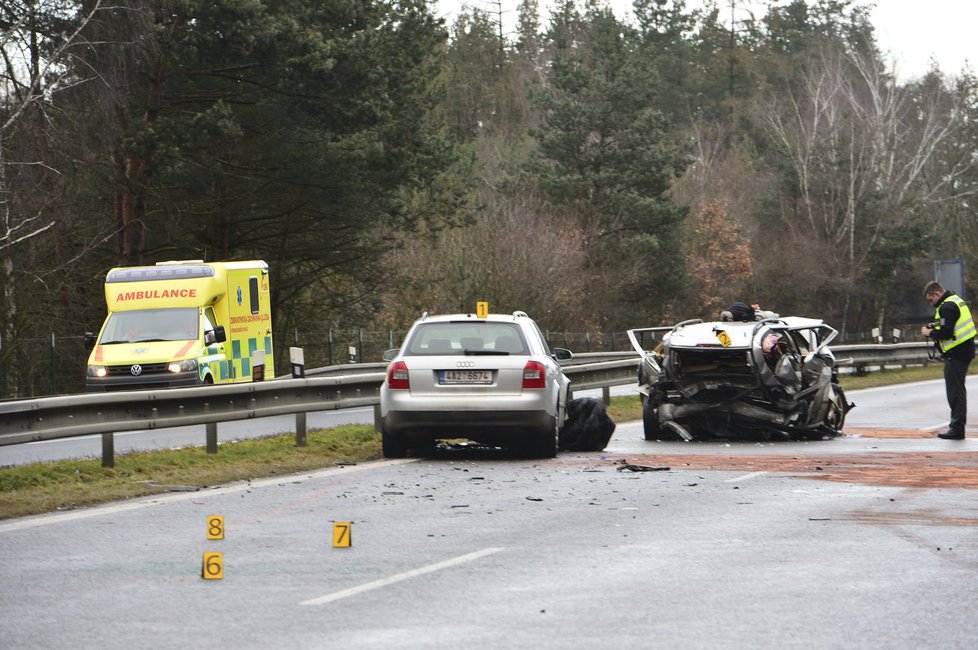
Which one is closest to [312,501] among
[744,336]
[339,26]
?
[744,336]

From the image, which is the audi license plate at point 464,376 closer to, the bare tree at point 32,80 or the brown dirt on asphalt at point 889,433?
the brown dirt on asphalt at point 889,433

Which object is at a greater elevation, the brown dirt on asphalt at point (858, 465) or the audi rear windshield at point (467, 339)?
the audi rear windshield at point (467, 339)

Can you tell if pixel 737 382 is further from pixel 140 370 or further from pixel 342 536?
pixel 140 370

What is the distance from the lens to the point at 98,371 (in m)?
26.0

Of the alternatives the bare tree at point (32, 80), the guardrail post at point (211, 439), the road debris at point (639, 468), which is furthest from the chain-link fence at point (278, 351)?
the road debris at point (639, 468)

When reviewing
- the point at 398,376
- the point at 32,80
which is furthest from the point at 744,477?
the point at 32,80

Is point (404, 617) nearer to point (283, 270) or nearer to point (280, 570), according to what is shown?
point (280, 570)

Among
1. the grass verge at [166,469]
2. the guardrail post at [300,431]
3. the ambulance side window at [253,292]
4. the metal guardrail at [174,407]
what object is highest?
the ambulance side window at [253,292]

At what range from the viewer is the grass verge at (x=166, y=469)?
1303 cm

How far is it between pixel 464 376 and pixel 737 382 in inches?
158

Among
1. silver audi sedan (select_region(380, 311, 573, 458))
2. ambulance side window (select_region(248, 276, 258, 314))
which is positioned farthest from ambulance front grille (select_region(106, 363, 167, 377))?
silver audi sedan (select_region(380, 311, 573, 458))

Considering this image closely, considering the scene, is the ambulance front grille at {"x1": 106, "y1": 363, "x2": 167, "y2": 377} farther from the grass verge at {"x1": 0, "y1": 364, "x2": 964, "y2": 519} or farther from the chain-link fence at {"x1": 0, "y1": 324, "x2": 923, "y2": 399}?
the grass verge at {"x1": 0, "y1": 364, "x2": 964, "y2": 519}

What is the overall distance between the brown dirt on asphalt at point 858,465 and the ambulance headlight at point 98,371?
1154 centimetres

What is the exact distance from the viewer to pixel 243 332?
28.6 metres
